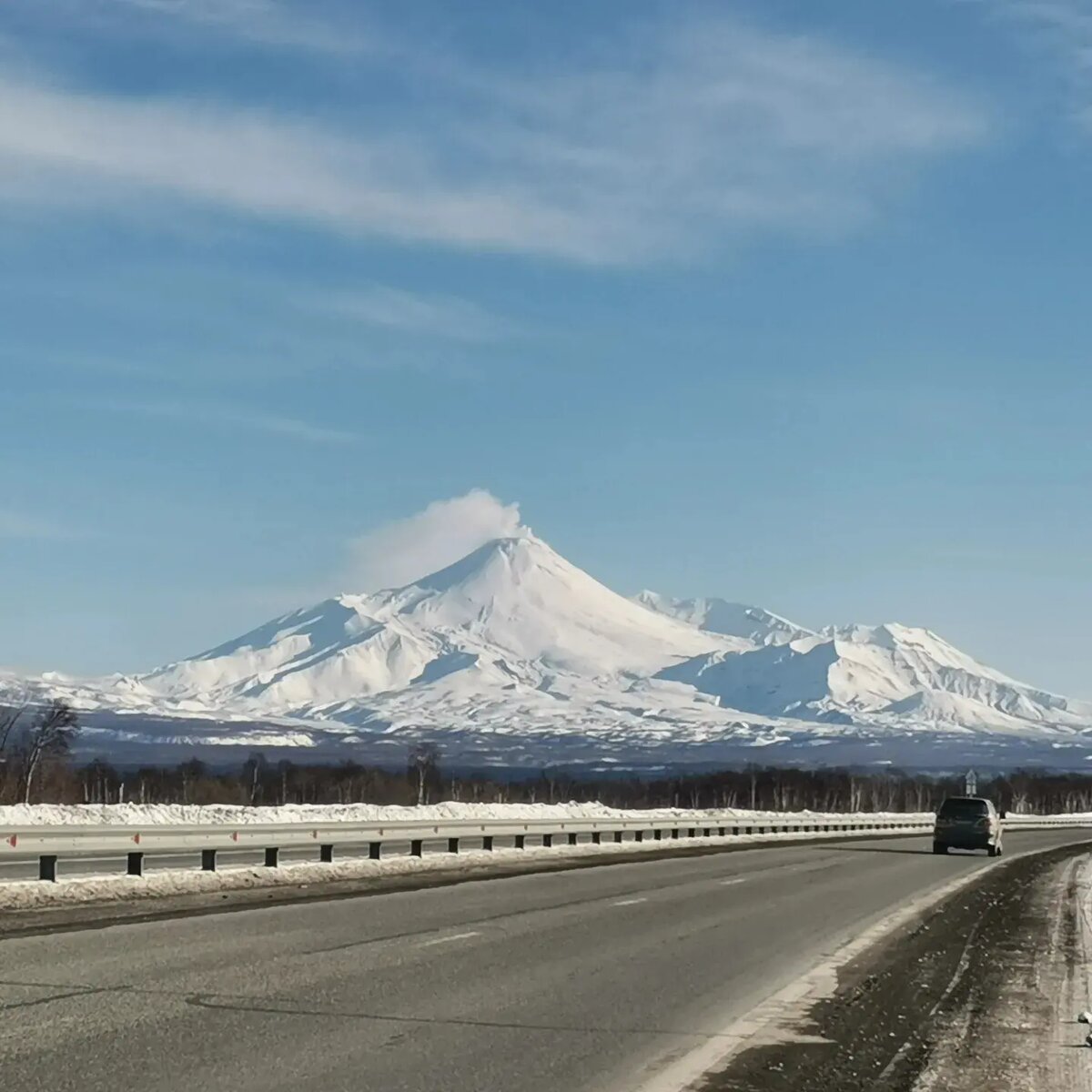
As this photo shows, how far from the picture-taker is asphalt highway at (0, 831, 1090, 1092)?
355 inches

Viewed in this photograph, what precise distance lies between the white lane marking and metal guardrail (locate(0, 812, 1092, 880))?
687 cm

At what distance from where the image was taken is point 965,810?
152ft

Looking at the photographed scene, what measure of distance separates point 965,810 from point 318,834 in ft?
79.6

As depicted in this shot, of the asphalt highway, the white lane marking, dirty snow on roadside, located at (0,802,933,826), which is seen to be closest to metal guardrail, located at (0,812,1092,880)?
dirty snow on roadside, located at (0,802,933,826)

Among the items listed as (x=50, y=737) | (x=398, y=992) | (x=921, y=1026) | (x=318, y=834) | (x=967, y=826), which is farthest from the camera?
(x=50, y=737)

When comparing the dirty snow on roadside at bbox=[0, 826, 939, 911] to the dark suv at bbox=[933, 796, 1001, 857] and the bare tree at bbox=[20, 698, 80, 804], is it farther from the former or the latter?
the bare tree at bbox=[20, 698, 80, 804]

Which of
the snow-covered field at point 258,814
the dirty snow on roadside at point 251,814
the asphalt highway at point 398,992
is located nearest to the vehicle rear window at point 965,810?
the snow-covered field at point 258,814

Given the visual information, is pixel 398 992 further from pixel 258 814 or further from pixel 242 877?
pixel 258 814

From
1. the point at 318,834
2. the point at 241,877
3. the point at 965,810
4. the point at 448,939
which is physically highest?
the point at 965,810

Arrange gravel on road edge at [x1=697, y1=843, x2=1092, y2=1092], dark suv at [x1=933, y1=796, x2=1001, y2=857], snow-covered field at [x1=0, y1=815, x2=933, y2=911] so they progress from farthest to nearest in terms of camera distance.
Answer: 1. dark suv at [x1=933, y1=796, x2=1001, y2=857]
2. snow-covered field at [x1=0, y1=815, x2=933, y2=911]
3. gravel on road edge at [x1=697, y1=843, x2=1092, y2=1092]

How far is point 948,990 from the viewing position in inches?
549

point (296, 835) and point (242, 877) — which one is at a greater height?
point (296, 835)

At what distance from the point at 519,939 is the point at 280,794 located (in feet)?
549

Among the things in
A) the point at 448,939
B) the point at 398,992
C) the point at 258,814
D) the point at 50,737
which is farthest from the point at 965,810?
the point at 50,737
